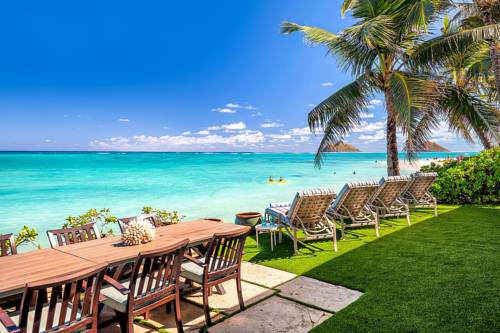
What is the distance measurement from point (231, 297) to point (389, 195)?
14.6 feet

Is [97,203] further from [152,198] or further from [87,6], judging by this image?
[87,6]

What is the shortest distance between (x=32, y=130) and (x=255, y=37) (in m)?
40.9

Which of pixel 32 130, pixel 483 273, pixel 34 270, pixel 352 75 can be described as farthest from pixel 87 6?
pixel 32 130

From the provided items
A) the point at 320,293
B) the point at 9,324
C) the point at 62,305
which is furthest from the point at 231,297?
the point at 9,324

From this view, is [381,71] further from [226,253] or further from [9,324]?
[9,324]

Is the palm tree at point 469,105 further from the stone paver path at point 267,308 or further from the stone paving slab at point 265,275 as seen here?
the stone paver path at point 267,308

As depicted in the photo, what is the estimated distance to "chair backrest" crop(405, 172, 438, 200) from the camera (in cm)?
657

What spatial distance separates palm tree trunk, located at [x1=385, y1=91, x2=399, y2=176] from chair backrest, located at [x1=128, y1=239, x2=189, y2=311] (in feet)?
23.9

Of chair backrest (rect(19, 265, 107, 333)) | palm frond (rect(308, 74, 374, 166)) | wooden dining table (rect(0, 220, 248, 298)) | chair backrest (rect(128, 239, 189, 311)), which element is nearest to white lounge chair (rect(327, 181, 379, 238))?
wooden dining table (rect(0, 220, 248, 298))

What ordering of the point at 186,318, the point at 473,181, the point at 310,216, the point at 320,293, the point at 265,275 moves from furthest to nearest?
the point at 473,181, the point at 310,216, the point at 265,275, the point at 320,293, the point at 186,318

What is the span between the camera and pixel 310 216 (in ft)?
16.0

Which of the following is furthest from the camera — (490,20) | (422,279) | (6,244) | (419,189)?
(490,20)

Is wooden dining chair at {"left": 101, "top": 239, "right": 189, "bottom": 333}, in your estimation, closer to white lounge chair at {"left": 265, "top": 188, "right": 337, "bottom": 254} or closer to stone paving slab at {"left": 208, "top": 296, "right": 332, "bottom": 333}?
stone paving slab at {"left": 208, "top": 296, "right": 332, "bottom": 333}

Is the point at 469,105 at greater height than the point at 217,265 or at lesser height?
greater
